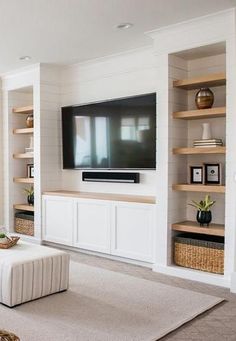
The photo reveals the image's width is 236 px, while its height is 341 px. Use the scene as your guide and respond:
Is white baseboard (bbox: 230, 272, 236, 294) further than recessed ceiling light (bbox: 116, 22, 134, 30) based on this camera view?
No

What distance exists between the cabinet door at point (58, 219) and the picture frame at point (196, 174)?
5.80 ft

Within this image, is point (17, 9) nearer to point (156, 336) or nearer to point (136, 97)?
point (136, 97)

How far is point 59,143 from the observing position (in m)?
5.84

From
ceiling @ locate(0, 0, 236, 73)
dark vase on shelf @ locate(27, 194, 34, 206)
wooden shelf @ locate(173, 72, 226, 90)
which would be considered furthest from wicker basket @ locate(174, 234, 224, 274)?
dark vase on shelf @ locate(27, 194, 34, 206)

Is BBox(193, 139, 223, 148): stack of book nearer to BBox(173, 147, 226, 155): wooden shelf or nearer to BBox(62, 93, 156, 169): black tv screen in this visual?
BBox(173, 147, 226, 155): wooden shelf

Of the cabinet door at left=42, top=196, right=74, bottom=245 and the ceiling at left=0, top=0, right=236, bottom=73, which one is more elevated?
the ceiling at left=0, top=0, right=236, bottom=73

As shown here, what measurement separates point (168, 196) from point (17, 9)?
7.88 feet

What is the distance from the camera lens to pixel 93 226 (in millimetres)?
4914

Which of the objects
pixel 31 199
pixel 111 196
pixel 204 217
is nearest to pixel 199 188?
pixel 204 217

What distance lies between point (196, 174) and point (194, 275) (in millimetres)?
1084

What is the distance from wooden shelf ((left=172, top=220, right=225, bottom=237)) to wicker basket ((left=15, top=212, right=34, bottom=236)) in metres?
2.64

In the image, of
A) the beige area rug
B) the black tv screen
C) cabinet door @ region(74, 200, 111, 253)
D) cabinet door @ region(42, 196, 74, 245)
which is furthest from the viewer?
cabinet door @ region(42, 196, 74, 245)

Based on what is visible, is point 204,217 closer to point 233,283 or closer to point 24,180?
point 233,283

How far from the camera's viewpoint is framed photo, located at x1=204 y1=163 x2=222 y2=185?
4023 millimetres
